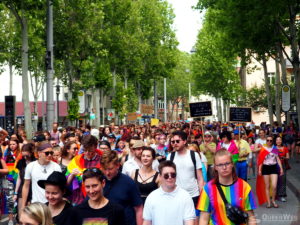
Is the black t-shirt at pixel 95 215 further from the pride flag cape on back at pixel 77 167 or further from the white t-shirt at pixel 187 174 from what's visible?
the white t-shirt at pixel 187 174

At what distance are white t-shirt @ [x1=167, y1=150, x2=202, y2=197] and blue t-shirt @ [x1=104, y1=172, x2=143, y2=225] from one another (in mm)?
2373

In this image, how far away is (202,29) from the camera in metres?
80.8

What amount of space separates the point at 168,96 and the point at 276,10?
117 meters

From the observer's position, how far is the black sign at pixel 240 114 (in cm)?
2881

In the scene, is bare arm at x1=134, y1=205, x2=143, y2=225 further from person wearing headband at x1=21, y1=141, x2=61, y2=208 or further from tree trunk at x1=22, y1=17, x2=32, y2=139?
tree trunk at x1=22, y1=17, x2=32, y2=139

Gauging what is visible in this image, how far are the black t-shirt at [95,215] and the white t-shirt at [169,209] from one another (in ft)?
2.17

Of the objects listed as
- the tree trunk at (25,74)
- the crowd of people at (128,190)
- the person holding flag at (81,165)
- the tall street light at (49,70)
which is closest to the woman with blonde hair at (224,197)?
the crowd of people at (128,190)

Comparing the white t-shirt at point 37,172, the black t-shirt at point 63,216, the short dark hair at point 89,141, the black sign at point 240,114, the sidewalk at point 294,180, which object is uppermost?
the black sign at point 240,114

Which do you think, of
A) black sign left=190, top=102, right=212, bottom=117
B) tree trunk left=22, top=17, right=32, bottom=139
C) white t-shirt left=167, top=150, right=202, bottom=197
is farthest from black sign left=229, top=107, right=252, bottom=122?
white t-shirt left=167, top=150, right=202, bottom=197

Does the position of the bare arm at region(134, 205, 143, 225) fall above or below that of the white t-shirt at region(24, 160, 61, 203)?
below

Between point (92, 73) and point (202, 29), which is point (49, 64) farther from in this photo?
point (202, 29)

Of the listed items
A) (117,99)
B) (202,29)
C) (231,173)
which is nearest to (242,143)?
(231,173)

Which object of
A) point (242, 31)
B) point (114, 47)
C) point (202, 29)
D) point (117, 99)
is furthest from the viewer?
point (202, 29)

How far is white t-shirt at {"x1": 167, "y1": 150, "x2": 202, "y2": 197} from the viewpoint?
9609mm
